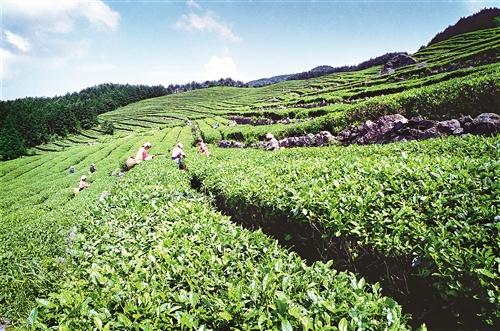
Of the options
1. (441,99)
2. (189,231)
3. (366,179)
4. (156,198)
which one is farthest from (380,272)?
(441,99)

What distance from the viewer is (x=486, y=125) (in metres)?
16.1

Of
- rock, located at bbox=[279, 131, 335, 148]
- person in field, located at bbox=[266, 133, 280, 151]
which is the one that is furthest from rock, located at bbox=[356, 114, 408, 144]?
person in field, located at bbox=[266, 133, 280, 151]

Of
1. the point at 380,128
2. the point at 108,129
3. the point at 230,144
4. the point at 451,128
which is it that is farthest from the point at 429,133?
the point at 108,129

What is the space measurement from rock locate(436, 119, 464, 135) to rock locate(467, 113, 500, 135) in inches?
21.0

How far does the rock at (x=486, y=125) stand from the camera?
51.9ft

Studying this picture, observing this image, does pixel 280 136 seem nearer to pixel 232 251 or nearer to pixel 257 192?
pixel 257 192

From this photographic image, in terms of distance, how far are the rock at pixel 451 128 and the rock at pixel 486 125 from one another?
0.53 meters

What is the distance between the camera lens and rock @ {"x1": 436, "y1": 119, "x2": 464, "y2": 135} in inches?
→ 671

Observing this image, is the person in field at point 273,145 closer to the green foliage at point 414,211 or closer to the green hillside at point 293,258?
the green hillside at point 293,258

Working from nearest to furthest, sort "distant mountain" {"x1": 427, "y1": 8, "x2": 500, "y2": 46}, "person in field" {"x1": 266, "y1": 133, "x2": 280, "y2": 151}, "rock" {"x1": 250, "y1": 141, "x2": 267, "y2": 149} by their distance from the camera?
"person in field" {"x1": 266, "y1": 133, "x2": 280, "y2": 151}
"rock" {"x1": 250, "y1": 141, "x2": 267, "y2": 149}
"distant mountain" {"x1": 427, "y1": 8, "x2": 500, "y2": 46}

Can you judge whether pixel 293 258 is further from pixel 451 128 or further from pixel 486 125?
pixel 451 128

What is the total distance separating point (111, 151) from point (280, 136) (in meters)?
32.5

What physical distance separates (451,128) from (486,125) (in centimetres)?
166

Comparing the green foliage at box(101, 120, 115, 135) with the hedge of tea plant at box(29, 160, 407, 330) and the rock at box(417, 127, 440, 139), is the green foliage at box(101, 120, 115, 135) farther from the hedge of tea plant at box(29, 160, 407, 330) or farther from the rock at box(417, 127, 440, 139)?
the hedge of tea plant at box(29, 160, 407, 330)
